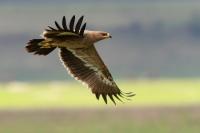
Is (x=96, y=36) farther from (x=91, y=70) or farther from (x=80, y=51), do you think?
(x=91, y=70)

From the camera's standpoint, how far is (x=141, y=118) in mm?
85188

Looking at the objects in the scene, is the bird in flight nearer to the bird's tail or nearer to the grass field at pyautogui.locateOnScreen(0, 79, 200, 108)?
the bird's tail

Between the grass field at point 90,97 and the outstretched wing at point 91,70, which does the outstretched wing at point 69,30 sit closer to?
the outstretched wing at point 91,70

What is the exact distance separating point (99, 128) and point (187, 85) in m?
21.8

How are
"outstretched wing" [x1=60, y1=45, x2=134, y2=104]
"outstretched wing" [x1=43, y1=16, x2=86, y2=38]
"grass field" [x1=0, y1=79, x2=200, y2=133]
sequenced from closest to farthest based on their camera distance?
1. "outstretched wing" [x1=43, y1=16, x2=86, y2=38]
2. "outstretched wing" [x1=60, y1=45, x2=134, y2=104]
3. "grass field" [x1=0, y1=79, x2=200, y2=133]

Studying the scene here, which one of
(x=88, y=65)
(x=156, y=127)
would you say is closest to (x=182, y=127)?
(x=156, y=127)

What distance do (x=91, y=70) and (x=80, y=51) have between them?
1.87ft

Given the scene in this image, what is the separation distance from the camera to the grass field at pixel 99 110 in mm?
79575

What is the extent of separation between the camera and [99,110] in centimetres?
8869

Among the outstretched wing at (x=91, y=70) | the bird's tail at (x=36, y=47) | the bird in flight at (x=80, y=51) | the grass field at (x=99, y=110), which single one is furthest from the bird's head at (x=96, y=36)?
the grass field at (x=99, y=110)

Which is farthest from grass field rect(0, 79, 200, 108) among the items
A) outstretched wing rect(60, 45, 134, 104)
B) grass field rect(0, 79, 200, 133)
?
outstretched wing rect(60, 45, 134, 104)

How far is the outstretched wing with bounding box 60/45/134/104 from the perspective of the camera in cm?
1625

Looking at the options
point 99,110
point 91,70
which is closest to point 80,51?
point 91,70

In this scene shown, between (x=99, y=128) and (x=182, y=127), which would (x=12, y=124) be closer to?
(x=99, y=128)
